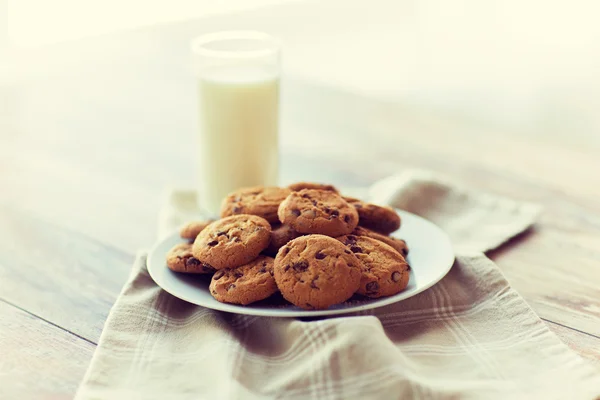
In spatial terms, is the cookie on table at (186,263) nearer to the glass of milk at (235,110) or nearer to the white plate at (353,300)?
the white plate at (353,300)

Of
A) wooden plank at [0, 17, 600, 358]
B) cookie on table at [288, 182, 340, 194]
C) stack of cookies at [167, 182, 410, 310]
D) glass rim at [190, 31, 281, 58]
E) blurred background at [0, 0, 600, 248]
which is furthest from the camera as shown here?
blurred background at [0, 0, 600, 248]

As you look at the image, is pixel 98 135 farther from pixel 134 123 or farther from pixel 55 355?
pixel 55 355

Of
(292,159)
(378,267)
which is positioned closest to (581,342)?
(378,267)

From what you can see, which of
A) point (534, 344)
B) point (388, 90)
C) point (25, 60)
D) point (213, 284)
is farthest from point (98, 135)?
point (388, 90)

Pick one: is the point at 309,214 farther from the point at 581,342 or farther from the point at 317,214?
the point at 581,342

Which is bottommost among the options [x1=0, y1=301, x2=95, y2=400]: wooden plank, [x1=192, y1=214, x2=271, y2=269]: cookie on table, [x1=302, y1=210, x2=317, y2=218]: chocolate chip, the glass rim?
[x1=0, y1=301, x2=95, y2=400]: wooden plank

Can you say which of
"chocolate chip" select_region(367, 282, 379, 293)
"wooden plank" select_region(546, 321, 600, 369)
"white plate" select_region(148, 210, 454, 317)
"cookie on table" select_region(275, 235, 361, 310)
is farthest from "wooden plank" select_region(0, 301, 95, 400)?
"wooden plank" select_region(546, 321, 600, 369)

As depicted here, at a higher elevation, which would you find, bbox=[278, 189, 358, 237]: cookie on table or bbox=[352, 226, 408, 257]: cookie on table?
bbox=[278, 189, 358, 237]: cookie on table

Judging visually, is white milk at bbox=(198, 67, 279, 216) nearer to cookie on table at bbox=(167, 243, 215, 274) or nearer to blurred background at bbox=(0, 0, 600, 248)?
blurred background at bbox=(0, 0, 600, 248)
